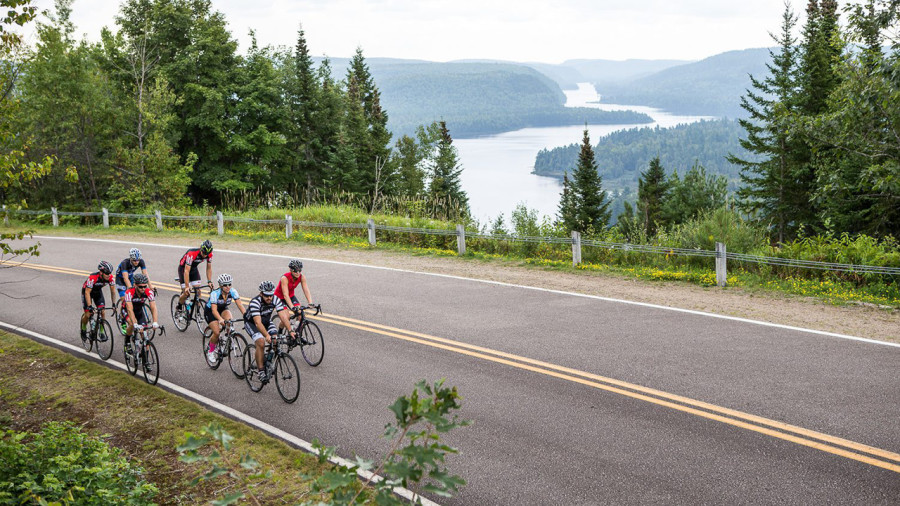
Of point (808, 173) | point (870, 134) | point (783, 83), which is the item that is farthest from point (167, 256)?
point (783, 83)

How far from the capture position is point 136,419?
26.0 ft

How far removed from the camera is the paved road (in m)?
5.92

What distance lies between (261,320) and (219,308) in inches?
50.9

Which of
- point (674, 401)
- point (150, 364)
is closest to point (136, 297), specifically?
point (150, 364)

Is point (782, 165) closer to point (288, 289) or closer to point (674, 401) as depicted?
point (674, 401)

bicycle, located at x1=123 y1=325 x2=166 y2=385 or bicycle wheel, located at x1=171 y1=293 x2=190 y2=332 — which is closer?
bicycle, located at x1=123 y1=325 x2=166 y2=385

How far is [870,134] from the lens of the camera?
15836 mm

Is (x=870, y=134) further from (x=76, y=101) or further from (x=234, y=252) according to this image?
(x=76, y=101)

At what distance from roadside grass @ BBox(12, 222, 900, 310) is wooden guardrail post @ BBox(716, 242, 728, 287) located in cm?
15

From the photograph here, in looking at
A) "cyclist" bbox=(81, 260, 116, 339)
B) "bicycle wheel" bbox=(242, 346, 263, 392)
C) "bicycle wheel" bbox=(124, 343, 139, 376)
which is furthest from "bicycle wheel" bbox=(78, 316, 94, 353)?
"bicycle wheel" bbox=(242, 346, 263, 392)

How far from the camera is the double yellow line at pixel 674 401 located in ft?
20.4

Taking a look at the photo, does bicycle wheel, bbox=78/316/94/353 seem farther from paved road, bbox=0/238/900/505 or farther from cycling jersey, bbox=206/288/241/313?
cycling jersey, bbox=206/288/241/313

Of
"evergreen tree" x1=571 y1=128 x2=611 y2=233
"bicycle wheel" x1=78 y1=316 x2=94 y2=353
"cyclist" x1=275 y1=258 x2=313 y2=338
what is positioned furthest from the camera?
"evergreen tree" x1=571 y1=128 x2=611 y2=233

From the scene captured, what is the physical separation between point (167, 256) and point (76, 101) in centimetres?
1745
